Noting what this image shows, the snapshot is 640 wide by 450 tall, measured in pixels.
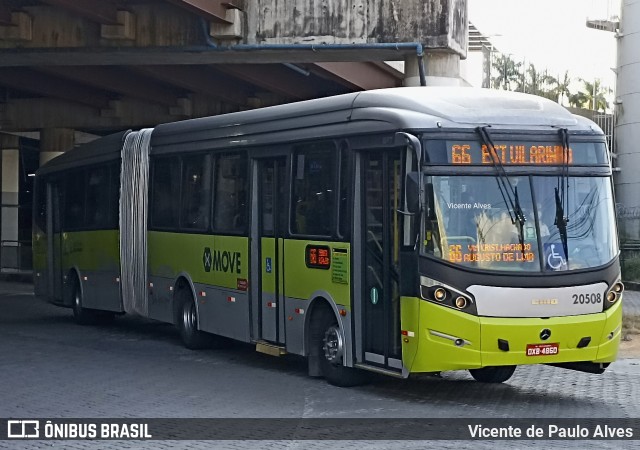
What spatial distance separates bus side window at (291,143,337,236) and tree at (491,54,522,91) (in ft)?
277

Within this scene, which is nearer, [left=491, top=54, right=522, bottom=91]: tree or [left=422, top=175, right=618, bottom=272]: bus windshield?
[left=422, top=175, right=618, bottom=272]: bus windshield

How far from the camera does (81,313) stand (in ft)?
75.5

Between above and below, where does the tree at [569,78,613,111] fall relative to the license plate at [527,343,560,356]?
above

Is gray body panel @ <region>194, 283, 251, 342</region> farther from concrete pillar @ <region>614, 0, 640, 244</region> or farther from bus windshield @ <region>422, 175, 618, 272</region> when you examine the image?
concrete pillar @ <region>614, 0, 640, 244</region>

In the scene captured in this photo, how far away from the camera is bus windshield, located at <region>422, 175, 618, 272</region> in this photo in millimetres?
12586

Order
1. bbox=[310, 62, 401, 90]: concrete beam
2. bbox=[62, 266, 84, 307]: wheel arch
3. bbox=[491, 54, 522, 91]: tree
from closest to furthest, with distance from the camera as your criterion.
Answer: bbox=[62, 266, 84, 307]: wheel arch
bbox=[310, 62, 401, 90]: concrete beam
bbox=[491, 54, 522, 91]: tree

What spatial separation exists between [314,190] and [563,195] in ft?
10.0

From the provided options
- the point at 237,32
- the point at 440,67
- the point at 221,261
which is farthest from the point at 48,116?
the point at 221,261

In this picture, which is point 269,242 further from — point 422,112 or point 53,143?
point 53,143

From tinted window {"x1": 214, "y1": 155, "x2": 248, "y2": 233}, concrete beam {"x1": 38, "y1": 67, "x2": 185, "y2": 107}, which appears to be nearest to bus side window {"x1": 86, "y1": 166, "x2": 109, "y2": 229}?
tinted window {"x1": 214, "y1": 155, "x2": 248, "y2": 233}

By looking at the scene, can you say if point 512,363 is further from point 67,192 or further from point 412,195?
point 67,192

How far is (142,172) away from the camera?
20094 millimetres

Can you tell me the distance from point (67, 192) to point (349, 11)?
20.1ft

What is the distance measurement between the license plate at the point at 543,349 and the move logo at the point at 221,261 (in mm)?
4986
